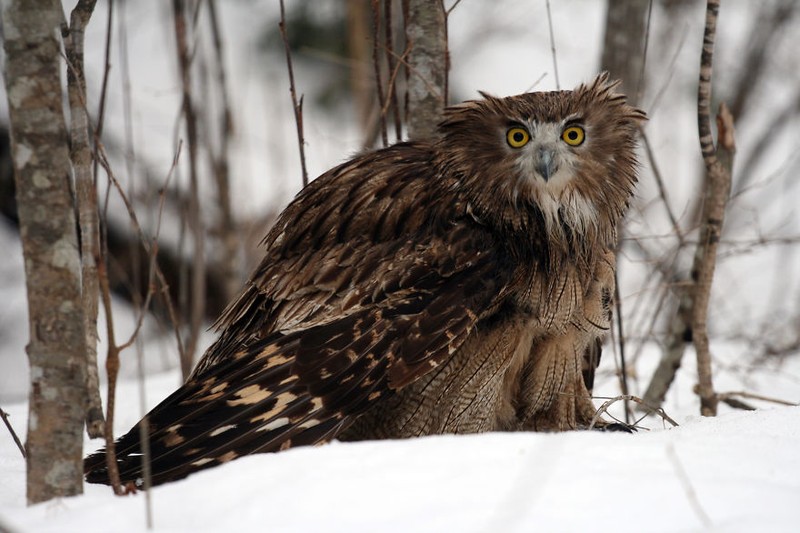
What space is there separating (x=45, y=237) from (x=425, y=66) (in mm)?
2520

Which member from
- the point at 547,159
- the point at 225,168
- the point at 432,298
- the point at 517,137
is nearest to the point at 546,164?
the point at 547,159

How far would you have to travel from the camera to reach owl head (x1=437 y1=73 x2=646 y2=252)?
11.2 feet

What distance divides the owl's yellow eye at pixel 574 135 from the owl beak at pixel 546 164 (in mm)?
99

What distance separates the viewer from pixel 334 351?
3.10 metres

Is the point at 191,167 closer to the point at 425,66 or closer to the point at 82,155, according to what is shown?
the point at 425,66

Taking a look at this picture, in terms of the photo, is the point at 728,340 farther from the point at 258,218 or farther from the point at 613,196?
the point at 258,218

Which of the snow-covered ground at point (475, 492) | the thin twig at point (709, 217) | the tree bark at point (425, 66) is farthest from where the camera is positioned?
the tree bark at point (425, 66)

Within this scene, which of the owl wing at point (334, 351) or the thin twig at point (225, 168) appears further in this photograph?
the thin twig at point (225, 168)

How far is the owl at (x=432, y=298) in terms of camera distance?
3.05 metres

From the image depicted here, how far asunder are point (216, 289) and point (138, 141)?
1837 millimetres

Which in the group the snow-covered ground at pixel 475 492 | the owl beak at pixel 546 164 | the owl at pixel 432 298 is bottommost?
the snow-covered ground at pixel 475 492

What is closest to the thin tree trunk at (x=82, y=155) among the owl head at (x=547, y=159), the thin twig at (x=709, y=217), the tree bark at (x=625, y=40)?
the owl head at (x=547, y=159)

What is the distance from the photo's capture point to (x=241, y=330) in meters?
3.74

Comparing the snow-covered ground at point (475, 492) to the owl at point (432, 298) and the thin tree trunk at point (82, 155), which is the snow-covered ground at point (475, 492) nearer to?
the owl at point (432, 298)
